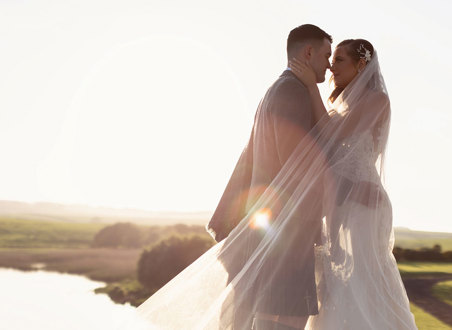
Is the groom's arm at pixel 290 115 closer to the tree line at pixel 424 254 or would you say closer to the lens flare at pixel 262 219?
the lens flare at pixel 262 219

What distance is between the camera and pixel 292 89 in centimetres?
367

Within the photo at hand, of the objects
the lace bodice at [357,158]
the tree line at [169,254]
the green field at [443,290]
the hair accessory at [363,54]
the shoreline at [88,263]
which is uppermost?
the hair accessory at [363,54]

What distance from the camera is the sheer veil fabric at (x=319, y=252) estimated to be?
3.65 metres

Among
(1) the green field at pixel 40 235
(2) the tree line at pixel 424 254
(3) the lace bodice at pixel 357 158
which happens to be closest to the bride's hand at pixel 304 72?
(3) the lace bodice at pixel 357 158

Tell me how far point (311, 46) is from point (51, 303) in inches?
663

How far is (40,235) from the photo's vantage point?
33.3 metres

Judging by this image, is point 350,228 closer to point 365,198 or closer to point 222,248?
point 365,198

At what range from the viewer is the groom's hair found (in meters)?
3.86

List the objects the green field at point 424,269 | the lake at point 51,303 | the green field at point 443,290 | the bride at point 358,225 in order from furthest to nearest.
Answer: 1. the lake at point 51,303
2. the green field at point 424,269
3. the green field at point 443,290
4. the bride at point 358,225

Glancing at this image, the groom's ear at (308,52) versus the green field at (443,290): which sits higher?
the groom's ear at (308,52)

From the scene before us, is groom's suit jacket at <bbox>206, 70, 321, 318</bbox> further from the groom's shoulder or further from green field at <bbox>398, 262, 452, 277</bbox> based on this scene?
green field at <bbox>398, 262, 452, 277</bbox>

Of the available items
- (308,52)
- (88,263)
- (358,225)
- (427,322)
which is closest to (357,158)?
(358,225)

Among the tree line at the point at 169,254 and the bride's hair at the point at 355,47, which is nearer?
the bride's hair at the point at 355,47

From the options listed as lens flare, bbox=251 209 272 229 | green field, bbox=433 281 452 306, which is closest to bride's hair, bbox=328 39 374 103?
lens flare, bbox=251 209 272 229
